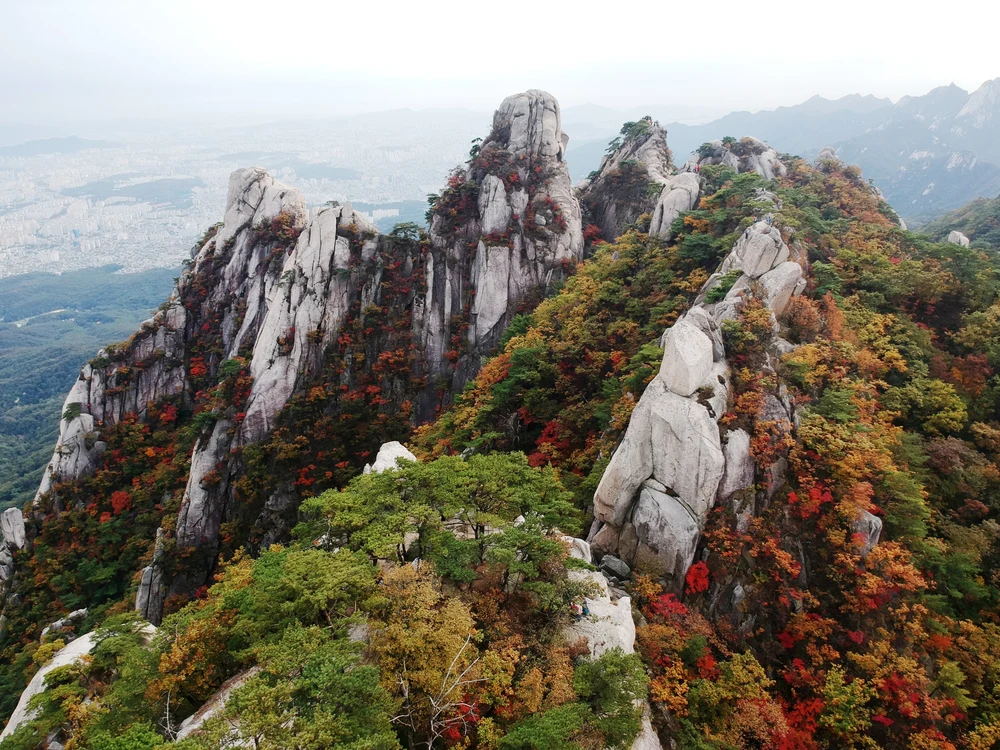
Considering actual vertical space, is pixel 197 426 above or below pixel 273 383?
below

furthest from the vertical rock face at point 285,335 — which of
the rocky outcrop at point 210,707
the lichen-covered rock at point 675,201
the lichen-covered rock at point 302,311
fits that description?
the rocky outcrop at point 210,707

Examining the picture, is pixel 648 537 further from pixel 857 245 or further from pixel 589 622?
pixel 857 245

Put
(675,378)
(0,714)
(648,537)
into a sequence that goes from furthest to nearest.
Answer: (0,714) < (675,378) < (648,537)

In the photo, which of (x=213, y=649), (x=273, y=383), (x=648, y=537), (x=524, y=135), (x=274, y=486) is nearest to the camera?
(x=213, y=649)

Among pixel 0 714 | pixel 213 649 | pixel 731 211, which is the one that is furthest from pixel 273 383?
pixel 731 211

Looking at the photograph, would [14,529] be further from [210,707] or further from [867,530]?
[867,530]
